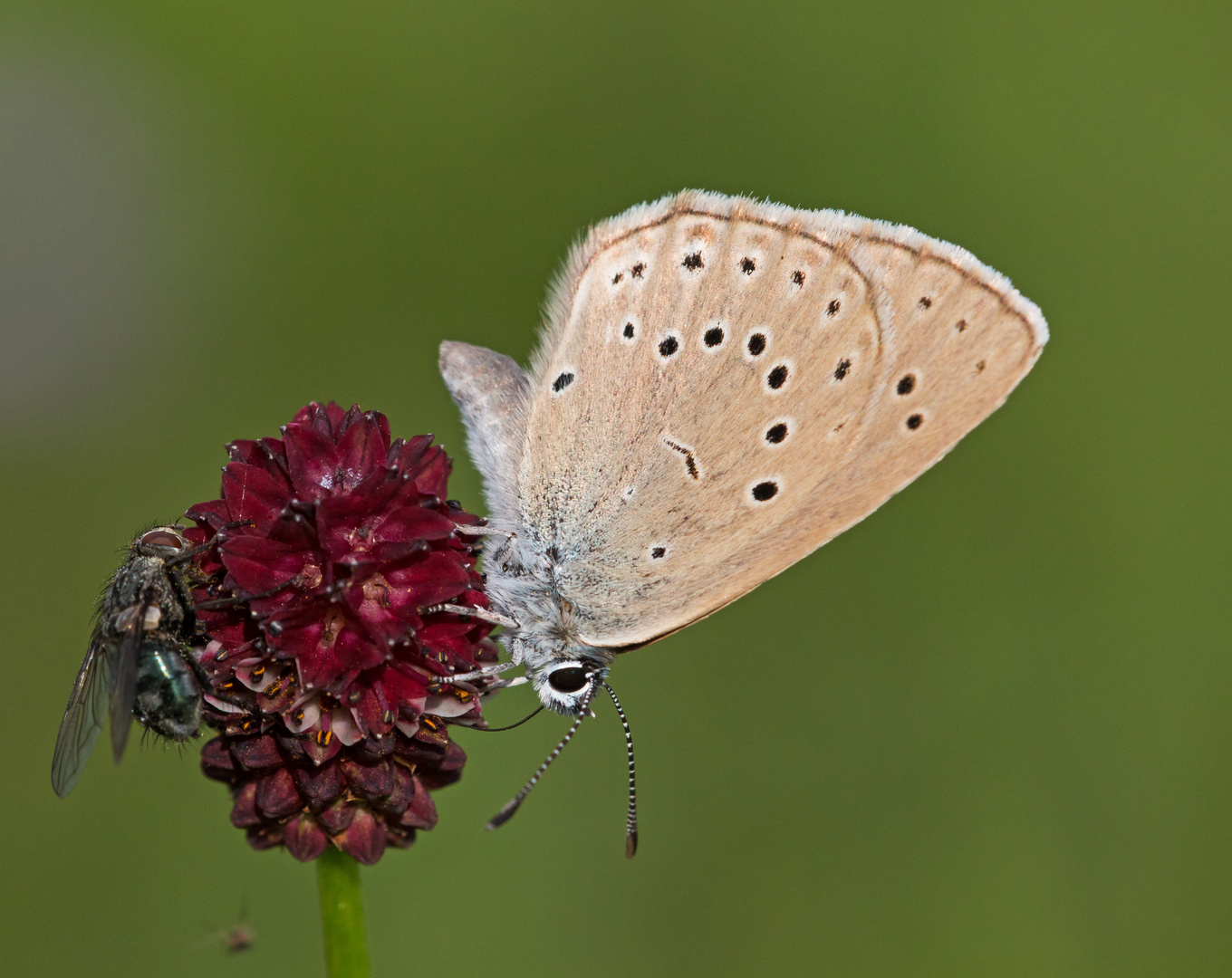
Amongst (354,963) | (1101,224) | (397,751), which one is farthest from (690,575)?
(1101,224)

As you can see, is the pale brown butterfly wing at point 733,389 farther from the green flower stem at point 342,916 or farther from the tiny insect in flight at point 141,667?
the tiny insect in flight at point 141,667

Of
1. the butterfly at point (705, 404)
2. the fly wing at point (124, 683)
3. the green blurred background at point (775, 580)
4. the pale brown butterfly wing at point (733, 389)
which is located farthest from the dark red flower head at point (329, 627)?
the green blurred background at point (775, 580)

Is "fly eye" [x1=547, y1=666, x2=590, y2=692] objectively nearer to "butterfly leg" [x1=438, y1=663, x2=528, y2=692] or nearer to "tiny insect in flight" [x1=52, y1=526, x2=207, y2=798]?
"butterfly leg" [x1=438, y1=663, x2=528, y2=692]

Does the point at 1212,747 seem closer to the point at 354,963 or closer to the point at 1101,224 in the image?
the point at 1101,224

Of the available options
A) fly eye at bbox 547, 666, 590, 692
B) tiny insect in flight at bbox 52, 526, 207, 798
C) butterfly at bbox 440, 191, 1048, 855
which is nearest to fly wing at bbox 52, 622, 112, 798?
tiny insect in flight at bbox 52, 526, 207, 798

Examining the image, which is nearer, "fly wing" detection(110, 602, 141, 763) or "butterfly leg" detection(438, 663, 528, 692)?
"fly wing" detection(110, 602, 141, 763)

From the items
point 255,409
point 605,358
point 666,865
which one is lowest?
point 666,865

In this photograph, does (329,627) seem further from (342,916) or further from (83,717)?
(342,916)
